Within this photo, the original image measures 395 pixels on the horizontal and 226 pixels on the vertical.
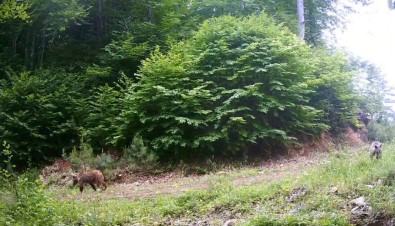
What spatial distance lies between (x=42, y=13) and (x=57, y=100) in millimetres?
4778

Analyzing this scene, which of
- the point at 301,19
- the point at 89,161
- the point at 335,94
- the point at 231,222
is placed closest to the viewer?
the point at 231,222

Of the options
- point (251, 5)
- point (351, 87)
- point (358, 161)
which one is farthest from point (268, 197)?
point (251, 5)

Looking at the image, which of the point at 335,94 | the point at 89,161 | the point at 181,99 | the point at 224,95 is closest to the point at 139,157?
the point at 89,161

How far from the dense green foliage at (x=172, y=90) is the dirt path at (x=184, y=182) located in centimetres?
124

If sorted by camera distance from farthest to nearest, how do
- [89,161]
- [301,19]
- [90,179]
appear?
[301,19], [89,161], [90,179]

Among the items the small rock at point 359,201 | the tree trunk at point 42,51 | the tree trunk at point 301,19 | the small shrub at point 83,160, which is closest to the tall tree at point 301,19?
the tree trunk at point 301,19

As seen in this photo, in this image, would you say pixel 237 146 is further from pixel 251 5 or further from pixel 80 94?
pixel 251 5

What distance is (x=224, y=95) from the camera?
40.5 feet

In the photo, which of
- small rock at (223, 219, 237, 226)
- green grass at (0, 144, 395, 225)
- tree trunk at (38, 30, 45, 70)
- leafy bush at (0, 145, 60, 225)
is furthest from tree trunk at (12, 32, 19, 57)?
small rock at (223, 219, 237, 226)

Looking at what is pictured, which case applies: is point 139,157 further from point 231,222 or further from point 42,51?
point 42,51

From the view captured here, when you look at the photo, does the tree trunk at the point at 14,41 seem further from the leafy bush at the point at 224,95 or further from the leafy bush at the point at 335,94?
the leafy bush at the point at 335,94

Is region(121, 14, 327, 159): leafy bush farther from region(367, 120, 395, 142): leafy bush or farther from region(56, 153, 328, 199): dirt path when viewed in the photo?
region(367, 120, 395, 142): leafy bush

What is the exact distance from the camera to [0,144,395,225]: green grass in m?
5.00

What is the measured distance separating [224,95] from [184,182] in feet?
12.8
